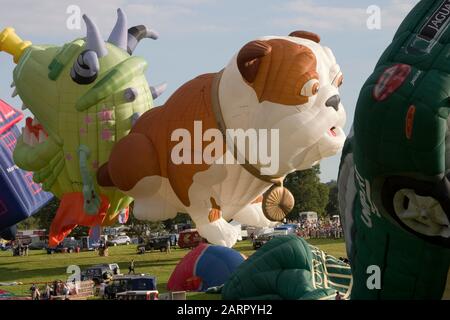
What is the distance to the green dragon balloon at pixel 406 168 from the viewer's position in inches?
248

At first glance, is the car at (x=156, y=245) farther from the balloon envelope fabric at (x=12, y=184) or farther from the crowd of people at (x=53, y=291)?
the crowd of people at (x=53, y=291)

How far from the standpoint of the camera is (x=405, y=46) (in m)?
6.64

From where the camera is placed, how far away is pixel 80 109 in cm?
1728

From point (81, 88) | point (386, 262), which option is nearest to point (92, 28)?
point (81, 88)

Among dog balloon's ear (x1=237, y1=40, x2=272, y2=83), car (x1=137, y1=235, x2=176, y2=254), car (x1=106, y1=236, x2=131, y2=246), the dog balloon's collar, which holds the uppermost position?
dog balloon's ear (x1=237, y1=40, x2=272, y2=83)

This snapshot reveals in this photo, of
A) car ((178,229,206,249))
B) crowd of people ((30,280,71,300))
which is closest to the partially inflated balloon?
crowd of people ((30,280,71,300))

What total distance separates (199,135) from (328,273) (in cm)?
544

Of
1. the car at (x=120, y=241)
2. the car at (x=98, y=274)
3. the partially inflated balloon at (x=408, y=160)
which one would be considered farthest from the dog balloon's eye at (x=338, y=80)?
the car at (x=120, y=241)

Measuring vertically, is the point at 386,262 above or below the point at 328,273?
above

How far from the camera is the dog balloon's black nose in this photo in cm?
1386

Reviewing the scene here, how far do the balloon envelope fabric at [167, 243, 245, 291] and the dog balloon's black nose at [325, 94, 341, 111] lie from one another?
9.45 ft

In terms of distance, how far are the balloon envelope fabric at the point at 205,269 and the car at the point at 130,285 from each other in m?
0.50

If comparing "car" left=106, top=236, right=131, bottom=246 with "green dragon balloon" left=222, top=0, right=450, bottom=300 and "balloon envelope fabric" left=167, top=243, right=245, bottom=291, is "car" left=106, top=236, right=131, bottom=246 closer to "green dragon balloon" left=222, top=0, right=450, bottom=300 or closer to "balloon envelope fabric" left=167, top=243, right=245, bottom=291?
"balloon envelope fabric" left=167, top=243, right=245, bottom=291

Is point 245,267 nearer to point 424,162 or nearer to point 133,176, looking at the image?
point 424,162
